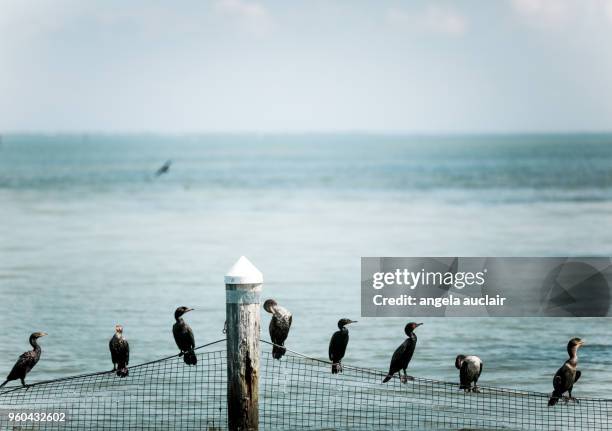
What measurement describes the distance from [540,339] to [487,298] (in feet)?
22.5

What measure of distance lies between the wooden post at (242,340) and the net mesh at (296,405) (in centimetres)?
204

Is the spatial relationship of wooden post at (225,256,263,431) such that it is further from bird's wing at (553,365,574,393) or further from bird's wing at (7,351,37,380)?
bird's wing at (553,365,574,393)

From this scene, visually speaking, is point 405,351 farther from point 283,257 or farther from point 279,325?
point 283,257

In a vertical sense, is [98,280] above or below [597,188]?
below

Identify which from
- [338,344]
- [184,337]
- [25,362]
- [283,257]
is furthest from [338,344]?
[283,257]

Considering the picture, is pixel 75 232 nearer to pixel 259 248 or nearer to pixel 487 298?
pixel 259 248

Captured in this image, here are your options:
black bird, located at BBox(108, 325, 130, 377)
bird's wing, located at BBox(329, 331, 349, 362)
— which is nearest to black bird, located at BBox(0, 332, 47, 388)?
black bird, located at BBox(108, 325, 130, 377)

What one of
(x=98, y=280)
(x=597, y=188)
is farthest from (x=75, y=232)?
(x=597, y=188)

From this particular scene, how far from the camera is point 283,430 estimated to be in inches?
559

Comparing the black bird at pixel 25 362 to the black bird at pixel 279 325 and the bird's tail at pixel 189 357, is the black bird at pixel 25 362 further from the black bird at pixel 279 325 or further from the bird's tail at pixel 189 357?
the black bird at pixel 279 325

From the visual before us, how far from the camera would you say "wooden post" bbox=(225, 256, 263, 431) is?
11.6 m

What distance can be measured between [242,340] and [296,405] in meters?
3.79

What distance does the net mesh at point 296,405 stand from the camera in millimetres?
14453

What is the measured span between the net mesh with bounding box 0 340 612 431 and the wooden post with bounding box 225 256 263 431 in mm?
2042
